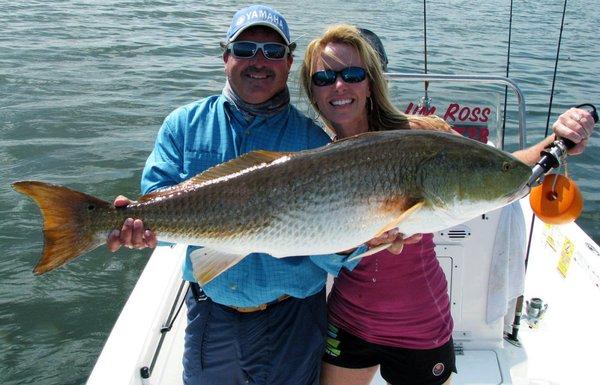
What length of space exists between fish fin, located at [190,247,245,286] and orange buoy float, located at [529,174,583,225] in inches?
64.8

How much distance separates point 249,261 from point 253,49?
3.17 feet

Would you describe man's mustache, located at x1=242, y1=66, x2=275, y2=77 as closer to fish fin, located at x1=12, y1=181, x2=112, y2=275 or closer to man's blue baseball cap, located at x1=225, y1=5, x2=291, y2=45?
Answer: man's blue baseball cap, located at x1=225, y1=5, x2=291, y2=45

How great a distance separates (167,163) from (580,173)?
26.9 ft

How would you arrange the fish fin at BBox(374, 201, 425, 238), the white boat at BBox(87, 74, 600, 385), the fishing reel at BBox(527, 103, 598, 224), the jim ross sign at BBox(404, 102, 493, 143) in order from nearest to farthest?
the fish fin at BBox(374, 201, 425, 238)
the fishing reel at BBox(527, 103, 598, 224)
the white boat at BBox(87, 74, 600, 385)
the jim ross sign at BBox(404, 102, 493, 143)

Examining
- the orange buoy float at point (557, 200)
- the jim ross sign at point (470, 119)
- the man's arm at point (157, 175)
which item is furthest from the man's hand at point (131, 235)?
the jim ross sign at point (470, 119)

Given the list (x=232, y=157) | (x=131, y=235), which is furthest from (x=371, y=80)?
(x=131, y=235)

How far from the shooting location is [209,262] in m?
2.45

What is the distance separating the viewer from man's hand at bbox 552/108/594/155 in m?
2.63

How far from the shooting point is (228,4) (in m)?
24.1

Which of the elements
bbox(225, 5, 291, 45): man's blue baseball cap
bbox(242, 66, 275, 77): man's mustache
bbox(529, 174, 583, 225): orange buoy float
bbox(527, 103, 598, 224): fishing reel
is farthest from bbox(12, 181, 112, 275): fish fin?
bbox(529, 174, 583, 225): orange buoy float

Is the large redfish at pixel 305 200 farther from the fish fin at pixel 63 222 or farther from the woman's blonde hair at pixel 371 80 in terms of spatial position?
the woman's blonde hair at pixel 371 80

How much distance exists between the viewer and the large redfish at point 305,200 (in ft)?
7.61

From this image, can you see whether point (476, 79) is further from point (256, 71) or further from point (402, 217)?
point (402, 217)

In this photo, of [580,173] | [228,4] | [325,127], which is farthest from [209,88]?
[228,4]
